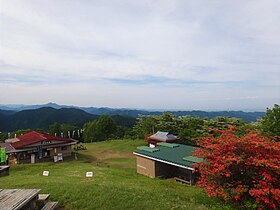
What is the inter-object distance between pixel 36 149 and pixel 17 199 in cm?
2093

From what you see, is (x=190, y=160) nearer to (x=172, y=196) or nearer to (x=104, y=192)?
(x=172, y=196)

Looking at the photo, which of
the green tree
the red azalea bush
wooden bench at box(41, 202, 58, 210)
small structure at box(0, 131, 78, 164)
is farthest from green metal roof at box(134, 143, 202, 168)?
small structure at box(0, 131, 78, 164)

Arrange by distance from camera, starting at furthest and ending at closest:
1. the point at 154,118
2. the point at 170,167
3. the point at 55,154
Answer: the point at 154,118, the point at 55,154, the point at 170,167

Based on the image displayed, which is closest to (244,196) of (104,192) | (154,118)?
(104,192)

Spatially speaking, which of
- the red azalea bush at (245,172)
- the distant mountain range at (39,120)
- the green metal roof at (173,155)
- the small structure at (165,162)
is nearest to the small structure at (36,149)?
the small structure at (165,162)

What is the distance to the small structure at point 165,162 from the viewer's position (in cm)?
1741

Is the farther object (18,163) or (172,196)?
(18,163)

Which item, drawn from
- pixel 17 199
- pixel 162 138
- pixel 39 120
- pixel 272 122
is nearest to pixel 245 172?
pixel 17 199

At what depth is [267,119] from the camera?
24.5m

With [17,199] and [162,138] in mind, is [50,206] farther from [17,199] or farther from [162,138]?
[162,138]

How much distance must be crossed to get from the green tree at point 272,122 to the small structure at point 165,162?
411 inches

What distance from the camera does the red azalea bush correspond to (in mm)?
7688

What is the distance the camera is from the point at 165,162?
17688 mm

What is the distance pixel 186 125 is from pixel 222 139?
29.3 m
